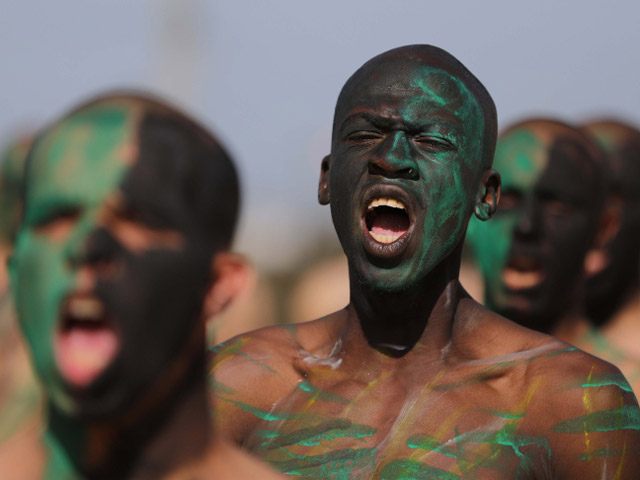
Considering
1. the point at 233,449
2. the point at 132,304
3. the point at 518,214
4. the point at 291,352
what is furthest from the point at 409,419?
the point at 518,214

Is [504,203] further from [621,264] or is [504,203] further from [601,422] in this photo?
[601,422]

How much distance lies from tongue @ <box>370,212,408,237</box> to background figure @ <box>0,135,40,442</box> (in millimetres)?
1131

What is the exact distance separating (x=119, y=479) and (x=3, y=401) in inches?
72.5

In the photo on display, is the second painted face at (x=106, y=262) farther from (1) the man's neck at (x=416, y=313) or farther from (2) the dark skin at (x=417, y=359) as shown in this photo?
(1) the man's neck at (x=416, y=313)

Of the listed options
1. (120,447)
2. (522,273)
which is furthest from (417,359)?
(522,273)

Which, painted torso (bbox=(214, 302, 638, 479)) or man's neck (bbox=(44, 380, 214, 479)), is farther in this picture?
painted torso (bbox=(214, 302, 638, 479))

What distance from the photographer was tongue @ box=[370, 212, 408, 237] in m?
4.95

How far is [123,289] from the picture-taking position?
10.7 ft

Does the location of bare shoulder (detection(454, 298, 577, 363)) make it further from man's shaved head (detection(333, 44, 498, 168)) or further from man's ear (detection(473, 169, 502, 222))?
man's shaved head (detection(333, 44, 498, 168))

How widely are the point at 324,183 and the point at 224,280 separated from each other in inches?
72.1

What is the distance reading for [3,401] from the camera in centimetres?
516

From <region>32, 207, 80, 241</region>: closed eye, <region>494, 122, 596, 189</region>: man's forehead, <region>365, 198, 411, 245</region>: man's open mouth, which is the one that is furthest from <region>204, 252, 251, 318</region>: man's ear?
<region>494, 122, 596, 189</region>: man's forehead

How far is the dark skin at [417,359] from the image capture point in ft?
Result: 15.5

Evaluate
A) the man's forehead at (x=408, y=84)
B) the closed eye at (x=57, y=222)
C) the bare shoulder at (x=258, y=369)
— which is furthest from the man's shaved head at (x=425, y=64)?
the closed eye at (x=57, y=222)
